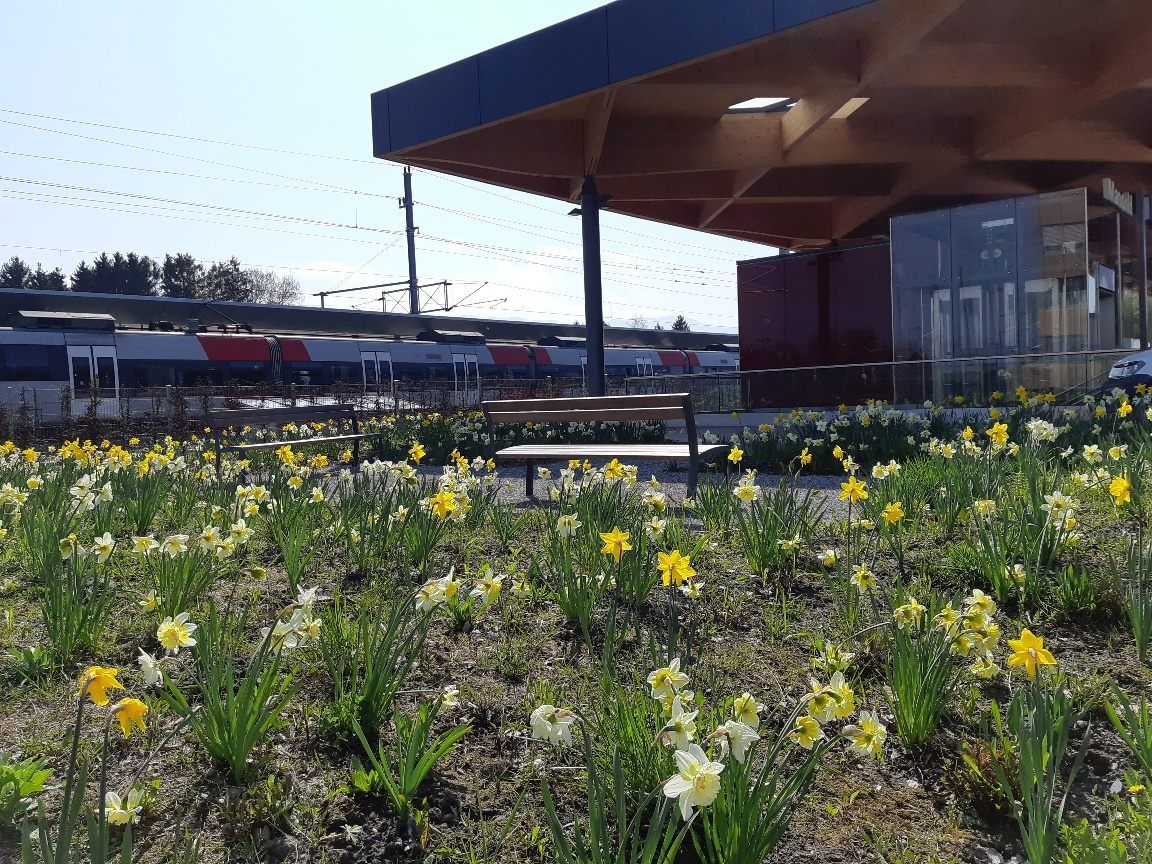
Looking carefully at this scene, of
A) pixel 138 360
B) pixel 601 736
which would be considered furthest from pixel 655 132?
pixel 138 360

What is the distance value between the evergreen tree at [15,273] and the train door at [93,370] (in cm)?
4533

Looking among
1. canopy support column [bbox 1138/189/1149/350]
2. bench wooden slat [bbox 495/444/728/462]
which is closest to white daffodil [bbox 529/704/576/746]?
bench wooden slat [bbox 495/444/728/462]

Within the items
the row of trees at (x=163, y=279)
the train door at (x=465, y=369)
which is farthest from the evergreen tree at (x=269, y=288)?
the train door at (x=465, y=369)

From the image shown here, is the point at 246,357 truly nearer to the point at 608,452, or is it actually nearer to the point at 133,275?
the point at 608,452

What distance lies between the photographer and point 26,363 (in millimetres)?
19422

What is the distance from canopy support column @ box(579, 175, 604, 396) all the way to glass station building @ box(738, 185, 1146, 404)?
2.69 m

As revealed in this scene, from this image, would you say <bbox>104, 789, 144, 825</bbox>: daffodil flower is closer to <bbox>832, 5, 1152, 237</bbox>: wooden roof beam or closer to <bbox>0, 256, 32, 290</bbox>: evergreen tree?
<bbox>832, 5, 1152, 237</bbox>: wooden roof beam

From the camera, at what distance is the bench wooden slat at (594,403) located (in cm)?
655

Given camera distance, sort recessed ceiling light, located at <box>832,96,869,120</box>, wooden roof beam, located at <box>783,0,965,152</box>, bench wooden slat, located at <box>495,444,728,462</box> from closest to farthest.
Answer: bench wooden slat, located at <box>495,444,728,462</box> < wooden roof beam, located at <box>783,0,965,152</box> < recessed ceiling light, located at <box>832,96,869,120</box>

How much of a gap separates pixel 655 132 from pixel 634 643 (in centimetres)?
1111

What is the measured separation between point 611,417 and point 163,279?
210 ft

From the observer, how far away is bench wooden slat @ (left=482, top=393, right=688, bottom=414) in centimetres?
655

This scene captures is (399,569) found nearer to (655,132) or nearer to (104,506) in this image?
(104,506)

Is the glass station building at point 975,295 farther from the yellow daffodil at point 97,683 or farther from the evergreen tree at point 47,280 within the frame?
the evergreen tree at point 47,280
